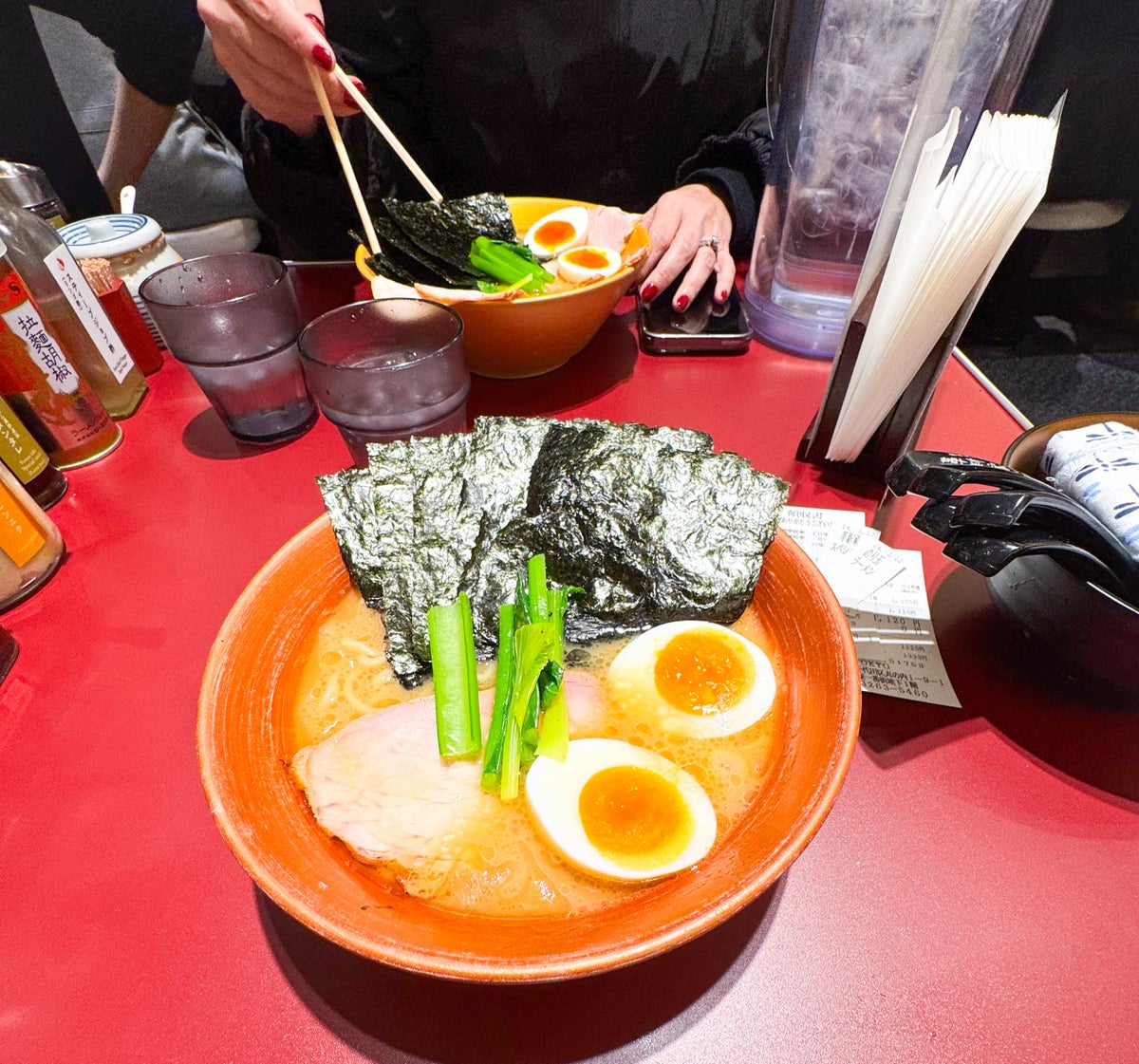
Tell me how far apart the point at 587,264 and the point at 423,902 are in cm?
143

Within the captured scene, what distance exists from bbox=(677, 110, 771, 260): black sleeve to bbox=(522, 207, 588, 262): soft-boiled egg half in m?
0.59

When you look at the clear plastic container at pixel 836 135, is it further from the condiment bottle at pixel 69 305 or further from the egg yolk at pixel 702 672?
the condiment bottle at pixel 69 305

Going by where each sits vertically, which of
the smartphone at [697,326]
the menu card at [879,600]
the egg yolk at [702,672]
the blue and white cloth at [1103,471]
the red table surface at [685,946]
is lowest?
the red table surface at [685,946]

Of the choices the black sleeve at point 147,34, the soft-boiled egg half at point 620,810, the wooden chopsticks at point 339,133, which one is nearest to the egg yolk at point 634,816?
the soft-boiled egg half at point 620,810

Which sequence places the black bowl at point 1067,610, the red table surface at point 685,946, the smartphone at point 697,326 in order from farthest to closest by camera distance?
1. the smartphone at point 697,326
2. the black bowl at point 1067,610
3. the red table surface at point 685,946

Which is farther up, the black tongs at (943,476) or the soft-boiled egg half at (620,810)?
the black tongs at (943,476)

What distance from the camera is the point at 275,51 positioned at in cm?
151

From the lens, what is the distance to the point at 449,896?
722mm

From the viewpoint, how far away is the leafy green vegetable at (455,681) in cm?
84

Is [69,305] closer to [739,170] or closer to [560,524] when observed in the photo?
[560,524]

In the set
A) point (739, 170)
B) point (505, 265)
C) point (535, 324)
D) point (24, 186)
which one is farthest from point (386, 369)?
point (739, 170)

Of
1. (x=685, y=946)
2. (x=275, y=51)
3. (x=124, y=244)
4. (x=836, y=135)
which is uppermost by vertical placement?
(x=275, y=51)

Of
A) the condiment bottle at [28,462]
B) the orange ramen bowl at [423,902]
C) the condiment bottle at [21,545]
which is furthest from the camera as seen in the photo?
the condiment bottle at [28,462]

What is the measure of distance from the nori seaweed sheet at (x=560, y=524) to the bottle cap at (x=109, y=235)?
1.07m
